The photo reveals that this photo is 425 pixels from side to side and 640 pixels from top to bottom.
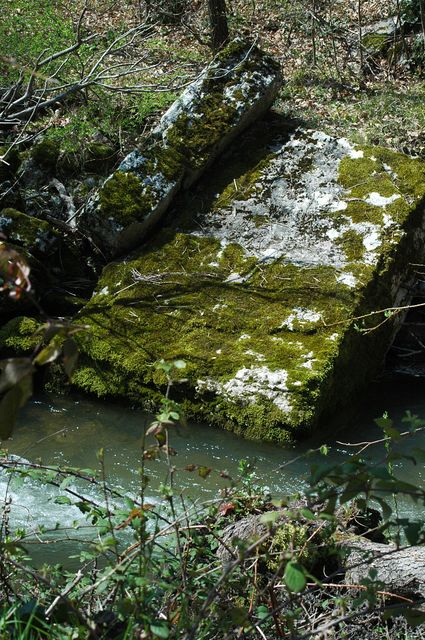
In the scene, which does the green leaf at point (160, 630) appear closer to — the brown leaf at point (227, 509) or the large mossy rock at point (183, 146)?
the brown leaf at point (227, 509)

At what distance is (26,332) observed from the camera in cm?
610

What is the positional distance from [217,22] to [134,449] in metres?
7.01

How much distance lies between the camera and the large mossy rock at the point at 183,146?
21.5 feet

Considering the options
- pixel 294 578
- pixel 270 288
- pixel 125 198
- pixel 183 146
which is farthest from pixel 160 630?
pixel 183 146

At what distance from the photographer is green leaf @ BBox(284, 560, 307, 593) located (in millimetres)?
1829

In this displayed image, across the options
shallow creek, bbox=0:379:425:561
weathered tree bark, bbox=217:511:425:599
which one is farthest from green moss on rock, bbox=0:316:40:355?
weathered tree bark, bbox=217:511:425:599

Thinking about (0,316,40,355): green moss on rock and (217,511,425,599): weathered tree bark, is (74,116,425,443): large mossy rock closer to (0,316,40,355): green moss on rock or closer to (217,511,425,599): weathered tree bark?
(0,316,40,355): green moss on rock

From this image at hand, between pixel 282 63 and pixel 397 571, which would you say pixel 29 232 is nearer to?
pixel 397 571

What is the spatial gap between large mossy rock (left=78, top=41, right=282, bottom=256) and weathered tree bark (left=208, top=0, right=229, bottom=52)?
2984mm

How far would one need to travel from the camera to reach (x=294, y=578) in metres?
1.85

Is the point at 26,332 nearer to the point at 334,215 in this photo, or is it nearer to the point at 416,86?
the point at 334,215

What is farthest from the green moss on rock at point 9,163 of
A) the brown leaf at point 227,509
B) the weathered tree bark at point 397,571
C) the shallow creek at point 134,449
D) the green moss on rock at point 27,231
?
the weathered tree bark at point 397,571

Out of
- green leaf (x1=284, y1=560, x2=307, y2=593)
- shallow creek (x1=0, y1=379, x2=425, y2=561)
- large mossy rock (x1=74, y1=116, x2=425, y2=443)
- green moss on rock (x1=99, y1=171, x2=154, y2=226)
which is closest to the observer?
green leaf (x1=284, y1=560, x2=307, y2=593)

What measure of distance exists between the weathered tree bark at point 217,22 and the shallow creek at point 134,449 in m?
6.13
